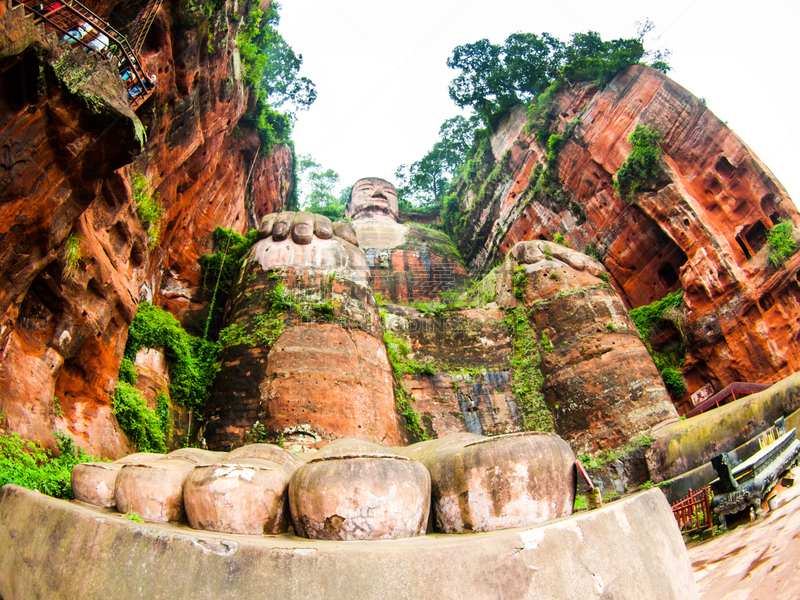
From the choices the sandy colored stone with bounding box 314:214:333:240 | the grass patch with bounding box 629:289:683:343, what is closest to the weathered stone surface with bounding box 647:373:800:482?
the grass patch with bounding box 629:289:683:343

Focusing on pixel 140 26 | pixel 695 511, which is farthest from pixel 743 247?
pixel 140 26

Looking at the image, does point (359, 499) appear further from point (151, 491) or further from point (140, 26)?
point (140, 26)

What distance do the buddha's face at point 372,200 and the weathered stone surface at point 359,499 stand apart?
85.7 feet

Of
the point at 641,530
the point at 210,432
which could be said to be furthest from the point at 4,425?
the point at 641,530

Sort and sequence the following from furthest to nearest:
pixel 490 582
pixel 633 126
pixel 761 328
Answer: pixel 633 126, pixel 761 328, pixel 490 582

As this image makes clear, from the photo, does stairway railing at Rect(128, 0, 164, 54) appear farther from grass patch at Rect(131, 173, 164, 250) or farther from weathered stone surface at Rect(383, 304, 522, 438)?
weathered stone surface at Rect(383, 304, 522, 438)

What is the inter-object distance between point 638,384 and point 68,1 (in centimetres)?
1115

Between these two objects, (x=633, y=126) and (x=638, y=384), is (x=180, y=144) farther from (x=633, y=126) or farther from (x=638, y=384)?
(x=633, y=126)

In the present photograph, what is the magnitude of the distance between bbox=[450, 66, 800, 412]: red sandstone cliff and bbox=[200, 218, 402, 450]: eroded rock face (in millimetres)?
8777

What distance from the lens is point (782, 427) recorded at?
680 cm

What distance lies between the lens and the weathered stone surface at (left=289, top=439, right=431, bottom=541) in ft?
11.0

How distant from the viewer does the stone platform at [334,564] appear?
8.99ft

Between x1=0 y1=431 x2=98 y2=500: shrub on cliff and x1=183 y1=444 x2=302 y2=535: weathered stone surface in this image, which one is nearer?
x1=183 y1=444 x2=302 y2=535: weathered stone surface

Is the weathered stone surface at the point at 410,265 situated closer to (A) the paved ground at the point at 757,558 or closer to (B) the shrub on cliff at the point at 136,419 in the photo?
(B) the shrub on cliff at the point at 136,419
